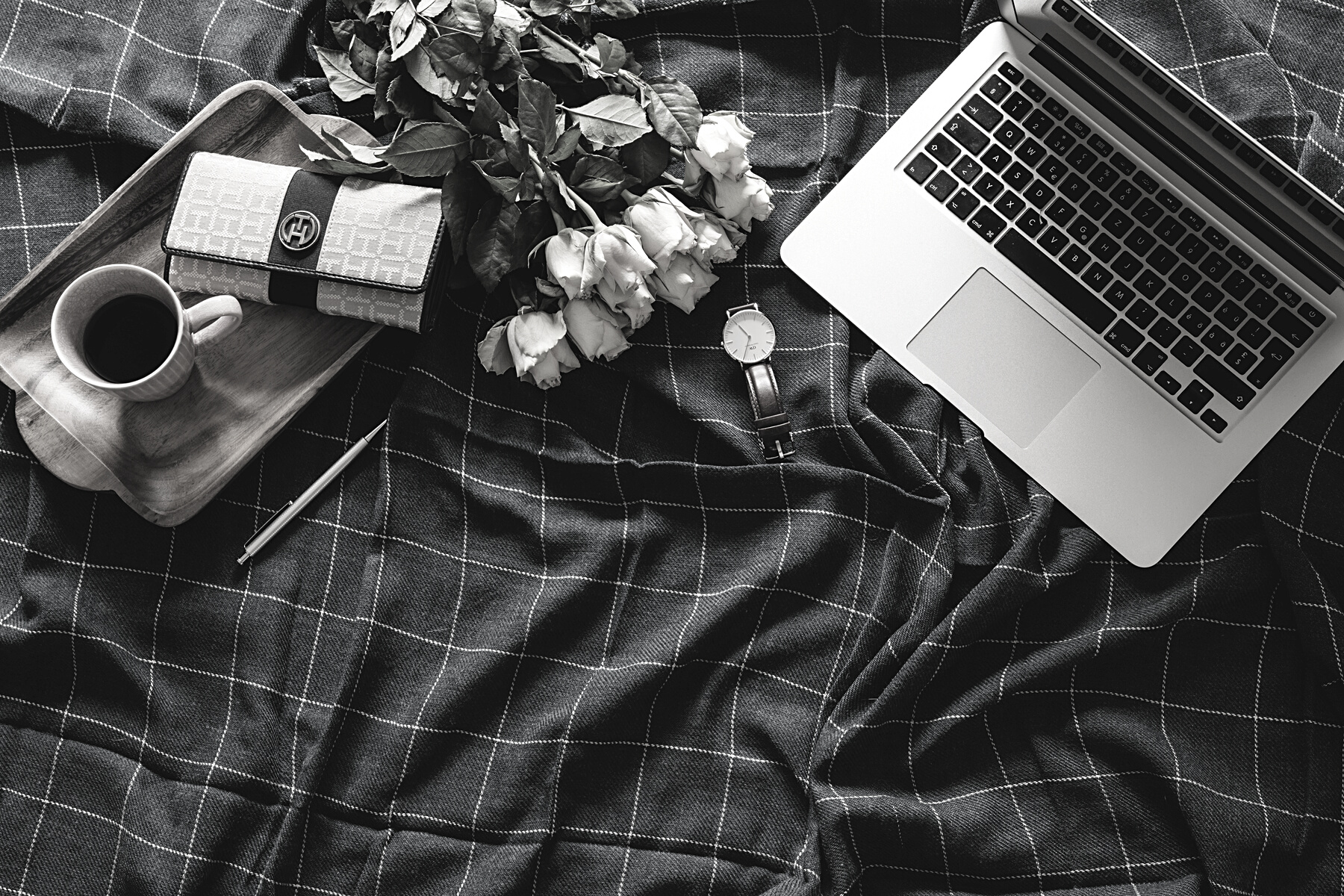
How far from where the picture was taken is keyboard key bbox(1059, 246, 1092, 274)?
36.8 inches

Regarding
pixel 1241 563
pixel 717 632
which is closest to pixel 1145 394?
pixel 1241 563

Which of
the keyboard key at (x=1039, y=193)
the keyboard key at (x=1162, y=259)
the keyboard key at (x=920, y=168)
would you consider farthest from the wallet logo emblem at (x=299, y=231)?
the keyboard key at (x=1162, y=259)

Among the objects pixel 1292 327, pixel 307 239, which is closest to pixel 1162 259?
pixel 1292 327

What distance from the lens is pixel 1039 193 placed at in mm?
943

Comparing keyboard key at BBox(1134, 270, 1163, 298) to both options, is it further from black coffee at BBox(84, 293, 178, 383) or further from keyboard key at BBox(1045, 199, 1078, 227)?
black coffee at BBox(84, 293, 178, 383)

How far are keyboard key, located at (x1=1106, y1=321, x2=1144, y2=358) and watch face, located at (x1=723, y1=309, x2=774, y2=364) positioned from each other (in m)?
0.32

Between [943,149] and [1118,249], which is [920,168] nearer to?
[943,149]

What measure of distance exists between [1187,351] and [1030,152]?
235 mm

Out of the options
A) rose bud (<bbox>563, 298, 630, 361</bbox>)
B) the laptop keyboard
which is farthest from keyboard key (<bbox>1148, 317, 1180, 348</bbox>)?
rose bud (<bbox>563, 298, 630, 361</bbox>)

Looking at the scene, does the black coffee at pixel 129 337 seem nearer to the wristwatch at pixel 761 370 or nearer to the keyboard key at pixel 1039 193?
the wristwatch at pixel 761 370

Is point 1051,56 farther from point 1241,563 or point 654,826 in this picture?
point 654,826

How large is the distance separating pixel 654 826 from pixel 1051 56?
2.69ft

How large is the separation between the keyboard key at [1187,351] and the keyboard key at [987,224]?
19cm

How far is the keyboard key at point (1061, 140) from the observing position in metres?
0.94
